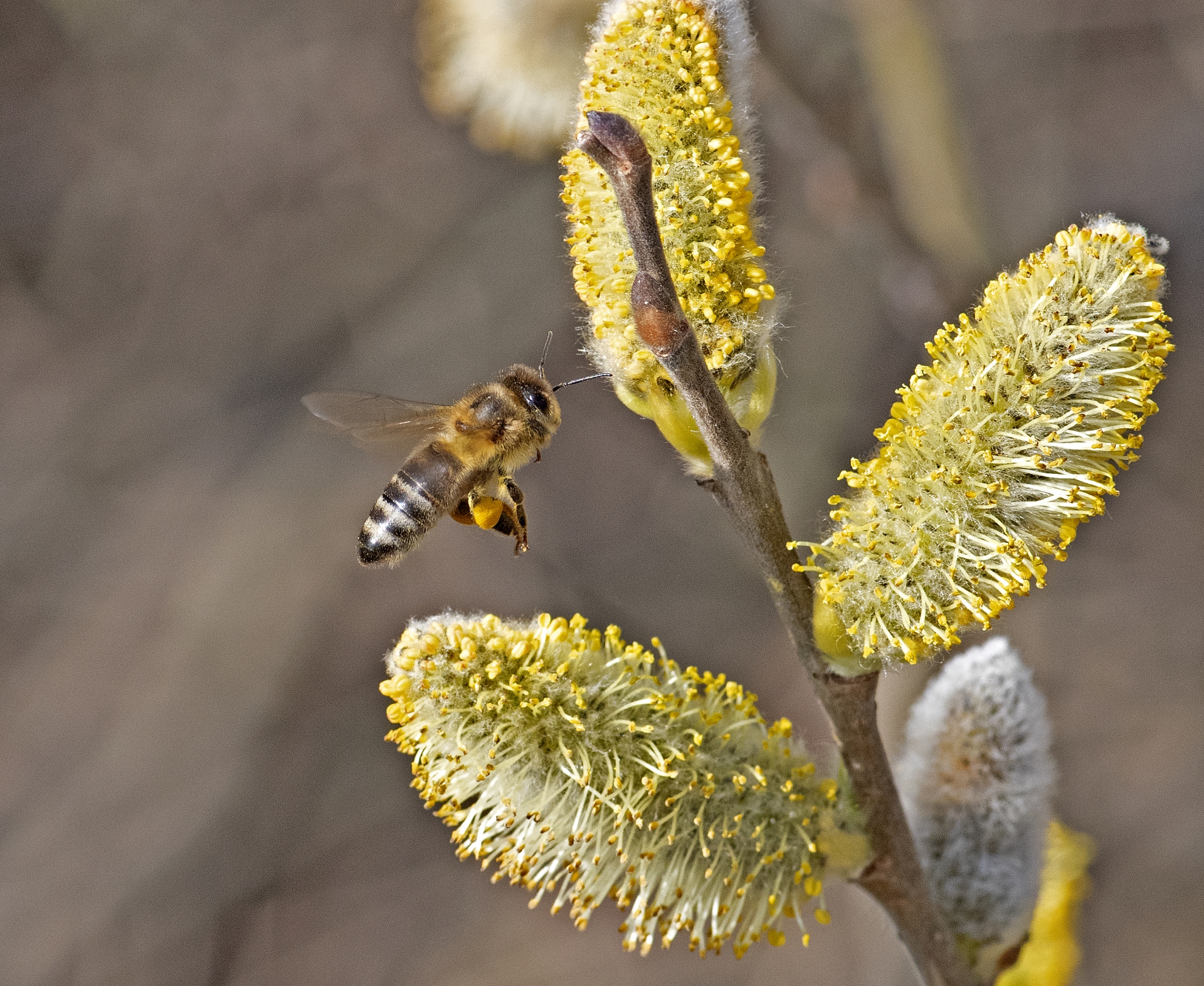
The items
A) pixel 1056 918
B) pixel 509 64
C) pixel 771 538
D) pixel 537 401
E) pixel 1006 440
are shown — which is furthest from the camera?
pixel 509 64

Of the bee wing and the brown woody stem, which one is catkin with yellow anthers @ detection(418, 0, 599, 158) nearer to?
the bee wing

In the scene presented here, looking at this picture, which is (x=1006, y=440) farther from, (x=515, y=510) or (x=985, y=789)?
(x=515, y=510)

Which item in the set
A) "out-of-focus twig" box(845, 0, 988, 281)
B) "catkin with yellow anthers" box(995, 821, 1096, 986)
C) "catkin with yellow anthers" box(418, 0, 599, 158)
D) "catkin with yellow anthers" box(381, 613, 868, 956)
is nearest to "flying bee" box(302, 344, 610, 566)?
"catkin with yellow anthers" box(381, 613, 868, 956)

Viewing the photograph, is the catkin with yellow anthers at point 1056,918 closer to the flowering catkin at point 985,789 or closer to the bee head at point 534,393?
the flowering catkin at point 985,789

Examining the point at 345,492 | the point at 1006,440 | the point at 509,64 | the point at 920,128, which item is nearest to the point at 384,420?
the point at 1006,440

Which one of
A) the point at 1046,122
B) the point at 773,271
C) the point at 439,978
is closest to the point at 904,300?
the point at 1046,122
